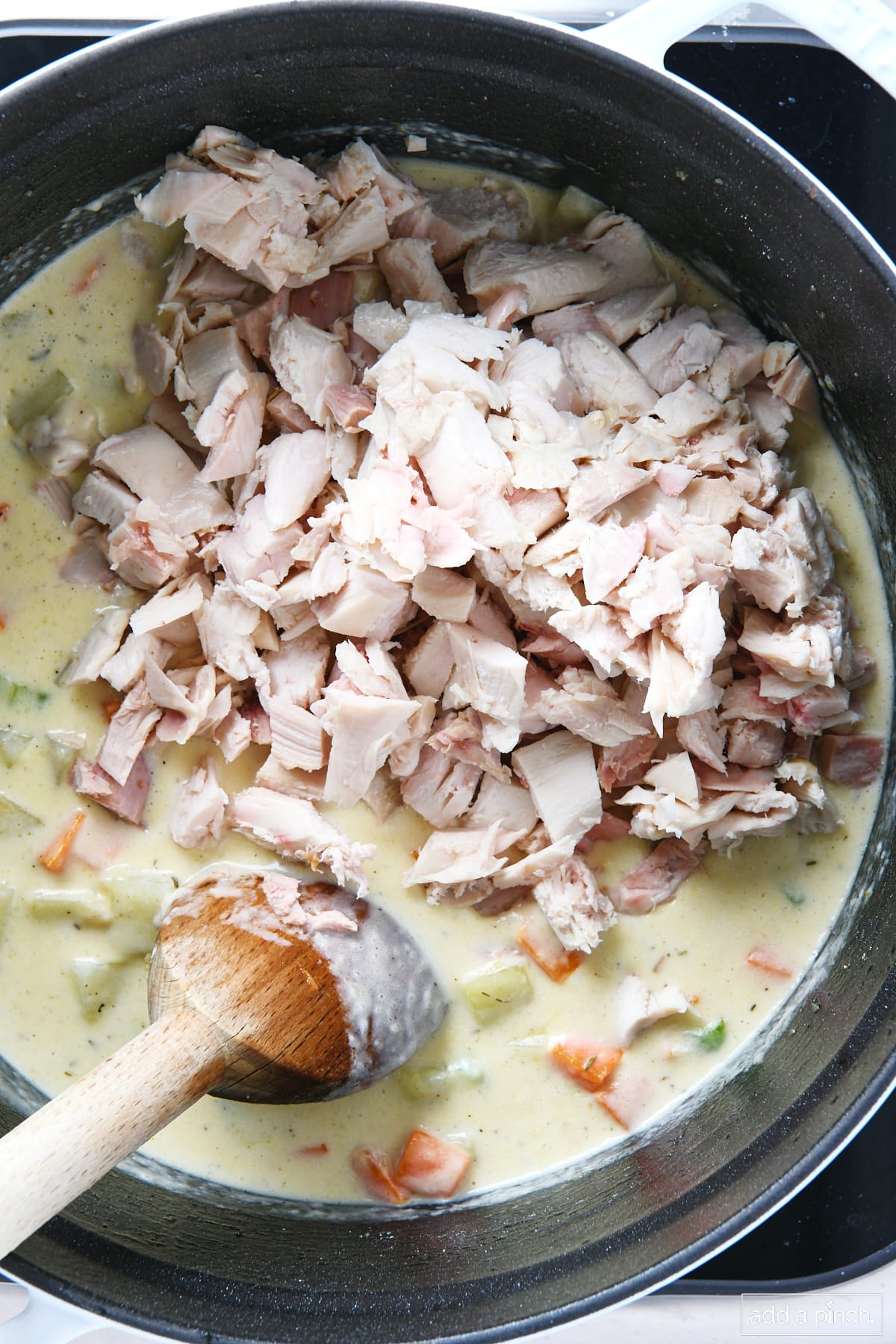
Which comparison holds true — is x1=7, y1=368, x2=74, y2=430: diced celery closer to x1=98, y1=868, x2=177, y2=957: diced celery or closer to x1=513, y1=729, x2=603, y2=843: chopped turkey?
x1=98, y1=868, x2=177, y2=957: diced celery

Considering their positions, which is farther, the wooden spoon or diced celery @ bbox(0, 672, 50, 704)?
diced celery @ bbox(0, 672, 50, 704)

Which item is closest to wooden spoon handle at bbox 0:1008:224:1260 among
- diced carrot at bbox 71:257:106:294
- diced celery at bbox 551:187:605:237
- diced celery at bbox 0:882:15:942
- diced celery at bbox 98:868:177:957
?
diced celery at bbox 98:868:177:957

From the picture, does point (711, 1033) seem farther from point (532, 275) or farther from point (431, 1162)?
point (532, 275)

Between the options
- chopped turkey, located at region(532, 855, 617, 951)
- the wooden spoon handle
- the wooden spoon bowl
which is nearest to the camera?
the wooden spoon handle

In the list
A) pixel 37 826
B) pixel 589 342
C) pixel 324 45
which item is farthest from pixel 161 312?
pixel 37 826

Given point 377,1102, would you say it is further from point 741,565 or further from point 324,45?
point 324,45

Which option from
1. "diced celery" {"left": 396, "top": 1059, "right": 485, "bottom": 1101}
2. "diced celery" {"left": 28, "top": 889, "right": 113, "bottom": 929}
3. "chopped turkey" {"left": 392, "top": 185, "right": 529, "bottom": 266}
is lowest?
"diced celery" {"left": 396, "top": 1059, "right": 485, "bottom": 1101}
